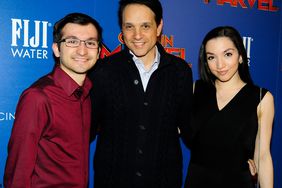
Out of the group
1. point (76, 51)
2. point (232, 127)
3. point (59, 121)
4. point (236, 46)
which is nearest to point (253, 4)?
point (236, 46)

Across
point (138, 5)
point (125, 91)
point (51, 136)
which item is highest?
point (138, 5)

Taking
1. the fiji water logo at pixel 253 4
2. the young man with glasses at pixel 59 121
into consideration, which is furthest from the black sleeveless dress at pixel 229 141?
the fiji water logo at pixel 253 4

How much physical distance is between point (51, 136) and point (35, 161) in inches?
5.5

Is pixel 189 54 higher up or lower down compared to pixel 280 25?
lower down

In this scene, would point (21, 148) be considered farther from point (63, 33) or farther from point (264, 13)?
point (264, 13)

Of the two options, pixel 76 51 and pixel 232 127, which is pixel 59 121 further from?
pixel 232 127

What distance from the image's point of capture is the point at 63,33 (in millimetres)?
1761

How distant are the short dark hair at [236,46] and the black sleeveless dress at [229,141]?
0.09 m

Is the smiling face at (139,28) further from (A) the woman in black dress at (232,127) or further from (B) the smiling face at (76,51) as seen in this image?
(A) the woman in black dress at (232,127)

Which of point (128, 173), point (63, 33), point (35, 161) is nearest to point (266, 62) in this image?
point (128, 173)

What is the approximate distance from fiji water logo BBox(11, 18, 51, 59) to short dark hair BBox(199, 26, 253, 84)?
110cm

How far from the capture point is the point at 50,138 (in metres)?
1.62

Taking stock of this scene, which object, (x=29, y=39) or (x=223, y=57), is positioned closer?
(x=223, y=57)

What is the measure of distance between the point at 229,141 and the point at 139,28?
2.93 feet
